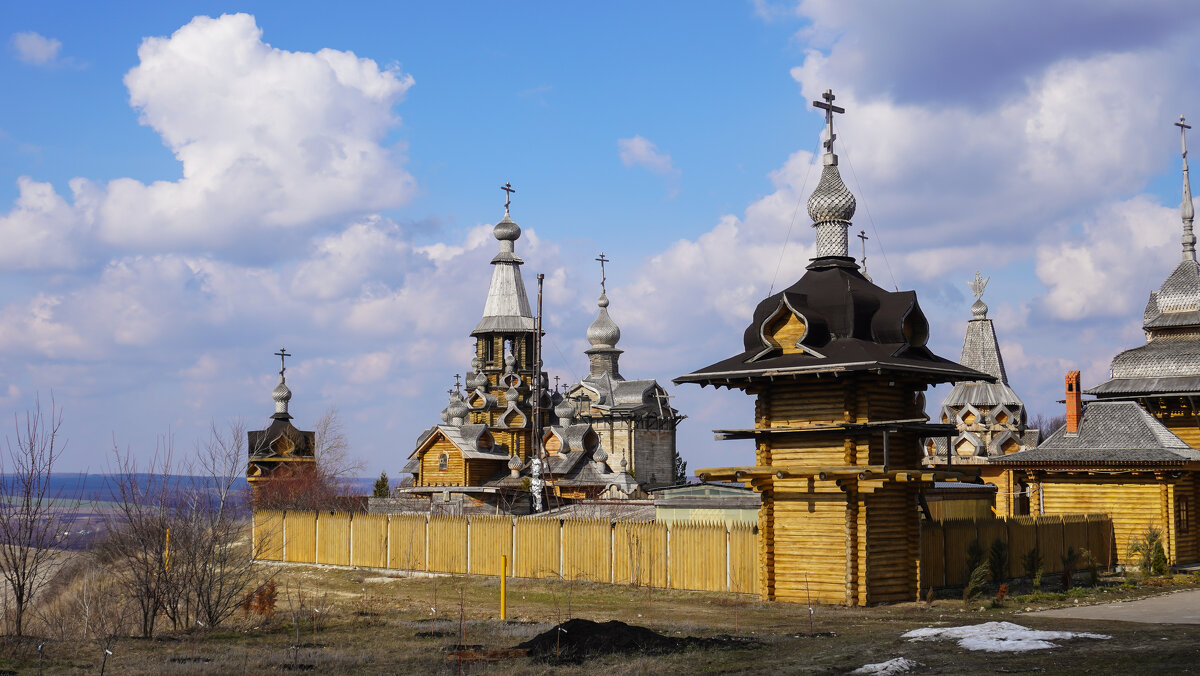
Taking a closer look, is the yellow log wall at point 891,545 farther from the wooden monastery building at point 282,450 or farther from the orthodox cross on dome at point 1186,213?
the wooden monastery building at point 282,450

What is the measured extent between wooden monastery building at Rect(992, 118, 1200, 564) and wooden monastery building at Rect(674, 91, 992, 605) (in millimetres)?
10401

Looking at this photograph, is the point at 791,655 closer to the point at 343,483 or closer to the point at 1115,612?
the point at 1115,612

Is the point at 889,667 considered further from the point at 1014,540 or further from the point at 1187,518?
the point at 1187,518

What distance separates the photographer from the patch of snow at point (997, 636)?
16.5 meters

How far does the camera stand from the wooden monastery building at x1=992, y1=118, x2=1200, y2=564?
3209cm

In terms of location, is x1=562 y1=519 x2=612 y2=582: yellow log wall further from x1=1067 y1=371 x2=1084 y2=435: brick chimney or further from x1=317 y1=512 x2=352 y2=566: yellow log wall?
x1=1067 y1=371 x2=1084 y2=435: brick chimney

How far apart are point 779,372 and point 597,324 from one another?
5136 centimetres

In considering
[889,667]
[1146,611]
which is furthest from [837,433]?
[889,667]

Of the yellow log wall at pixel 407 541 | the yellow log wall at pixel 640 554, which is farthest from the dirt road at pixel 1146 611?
the yellow log wall at pixel 407 541

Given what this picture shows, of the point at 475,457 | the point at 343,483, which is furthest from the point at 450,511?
the point at 343,483

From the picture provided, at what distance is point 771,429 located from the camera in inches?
948

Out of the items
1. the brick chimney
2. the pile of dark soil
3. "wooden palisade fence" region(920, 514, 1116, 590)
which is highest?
the brick chimney

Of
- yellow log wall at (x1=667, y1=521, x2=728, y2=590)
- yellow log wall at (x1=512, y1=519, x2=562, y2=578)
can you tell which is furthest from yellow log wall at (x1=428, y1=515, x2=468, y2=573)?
yellow log wall at (x1=667, y1=521, x2=728, y2=590)

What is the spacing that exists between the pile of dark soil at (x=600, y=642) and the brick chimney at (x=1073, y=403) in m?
20.0
